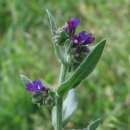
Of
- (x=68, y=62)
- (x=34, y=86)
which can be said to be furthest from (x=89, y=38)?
(x=34, y=86)

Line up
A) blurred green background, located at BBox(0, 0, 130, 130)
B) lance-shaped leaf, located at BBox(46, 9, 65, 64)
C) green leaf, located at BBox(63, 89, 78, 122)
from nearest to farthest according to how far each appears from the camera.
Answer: lance-shaped leaf, located at BBox(46, 9, 65, 64), green leaf, located at BBox(63, 89, 78, 122), blurred green background, located at BBox(0, 0, 130, 130)

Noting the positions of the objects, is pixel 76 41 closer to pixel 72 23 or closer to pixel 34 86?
pixel 72 23

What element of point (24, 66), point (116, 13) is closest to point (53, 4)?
point (116, 13)

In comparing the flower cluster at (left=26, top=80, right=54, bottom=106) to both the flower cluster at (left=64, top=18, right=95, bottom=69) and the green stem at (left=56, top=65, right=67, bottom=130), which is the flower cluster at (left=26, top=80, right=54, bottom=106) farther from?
the flower cluster at (left=64, top=18, right=95, bottom=69)

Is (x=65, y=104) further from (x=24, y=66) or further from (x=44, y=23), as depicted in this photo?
(x=44, y=23)

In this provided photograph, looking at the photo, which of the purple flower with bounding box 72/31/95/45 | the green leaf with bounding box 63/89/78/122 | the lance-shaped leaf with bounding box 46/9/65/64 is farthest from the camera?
the green leaf with bounding box 63/89/78/122

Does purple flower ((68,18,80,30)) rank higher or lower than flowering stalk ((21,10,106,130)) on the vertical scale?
higher

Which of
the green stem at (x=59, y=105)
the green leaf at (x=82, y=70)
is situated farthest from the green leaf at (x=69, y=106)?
the green leaf at (x=82, y=70)

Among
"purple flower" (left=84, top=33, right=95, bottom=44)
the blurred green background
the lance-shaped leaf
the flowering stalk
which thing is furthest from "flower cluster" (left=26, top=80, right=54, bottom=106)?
the blurred green background
